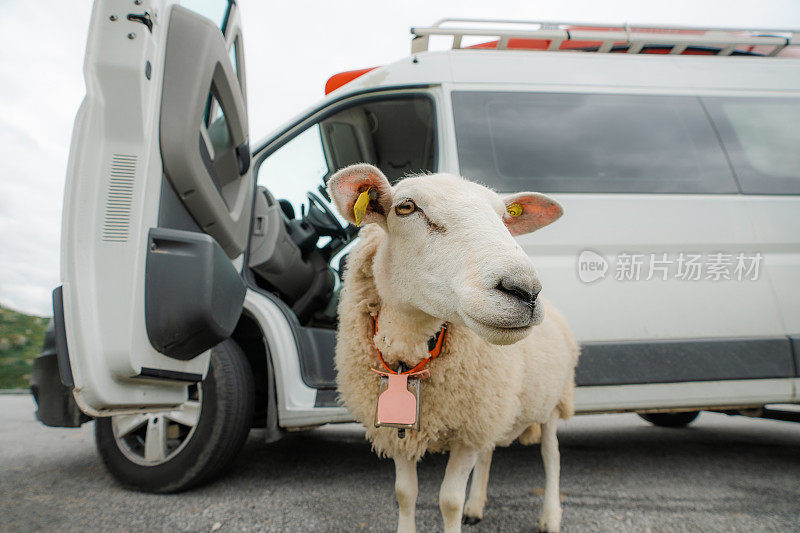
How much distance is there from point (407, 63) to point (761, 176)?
208cm

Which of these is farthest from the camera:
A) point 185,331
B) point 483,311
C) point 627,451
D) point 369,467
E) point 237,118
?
point 627,451

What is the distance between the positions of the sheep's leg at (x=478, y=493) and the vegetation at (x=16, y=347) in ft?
18.8

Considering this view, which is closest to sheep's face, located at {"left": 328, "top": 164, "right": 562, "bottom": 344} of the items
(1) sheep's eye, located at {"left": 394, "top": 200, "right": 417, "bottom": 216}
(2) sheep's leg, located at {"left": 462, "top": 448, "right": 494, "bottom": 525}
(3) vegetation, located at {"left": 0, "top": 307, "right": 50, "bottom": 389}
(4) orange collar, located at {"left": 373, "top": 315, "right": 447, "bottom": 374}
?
(1) sheep's eye, located at {"left": 394, "top": 200, "right": 417, "bottom": 216}

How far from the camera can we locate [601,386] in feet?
7.84

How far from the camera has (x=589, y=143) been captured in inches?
103

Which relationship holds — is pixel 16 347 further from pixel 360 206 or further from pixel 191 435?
pixel 360 206

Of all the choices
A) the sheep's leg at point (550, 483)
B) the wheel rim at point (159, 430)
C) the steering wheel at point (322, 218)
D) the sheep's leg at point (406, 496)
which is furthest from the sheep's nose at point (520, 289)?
the steering wheel at point (322, 218)

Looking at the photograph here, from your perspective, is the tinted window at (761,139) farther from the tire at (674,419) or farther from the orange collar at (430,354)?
the tire at (674,419)

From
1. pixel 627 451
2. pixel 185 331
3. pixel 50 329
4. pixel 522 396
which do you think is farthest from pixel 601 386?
pixel 50 329

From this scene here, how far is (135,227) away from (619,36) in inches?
109

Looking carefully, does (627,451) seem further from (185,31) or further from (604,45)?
(185,31)

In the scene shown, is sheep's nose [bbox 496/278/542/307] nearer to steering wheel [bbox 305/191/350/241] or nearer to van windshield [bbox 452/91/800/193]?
van windshield [bbox 452/91/800/193]

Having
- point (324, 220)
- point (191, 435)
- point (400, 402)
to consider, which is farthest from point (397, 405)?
point (324, 220)

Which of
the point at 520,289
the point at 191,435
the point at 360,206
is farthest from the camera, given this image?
the point at 191,435
